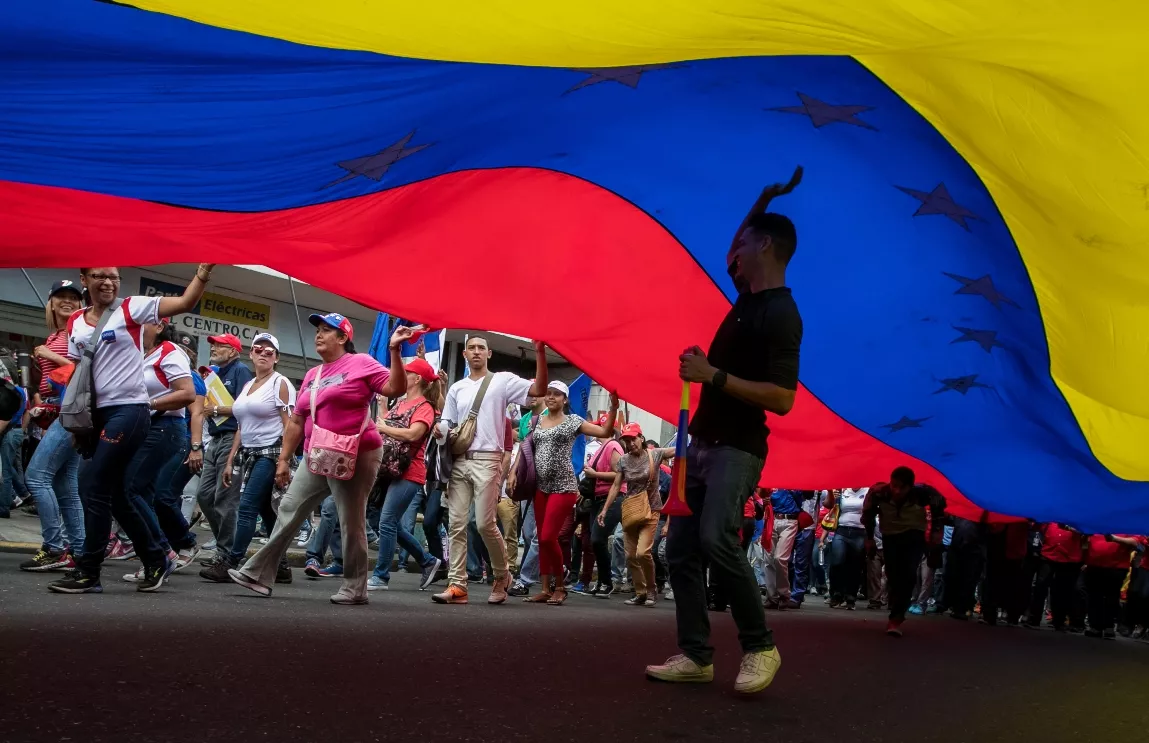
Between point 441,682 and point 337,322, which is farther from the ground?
point 337,322

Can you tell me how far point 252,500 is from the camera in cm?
821

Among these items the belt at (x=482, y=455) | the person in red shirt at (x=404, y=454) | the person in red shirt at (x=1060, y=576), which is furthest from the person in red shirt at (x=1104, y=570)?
the person in red shirt at (x=404, y=454)

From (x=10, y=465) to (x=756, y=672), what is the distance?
1080 centimetres

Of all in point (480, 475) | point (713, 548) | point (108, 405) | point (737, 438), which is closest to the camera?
point (713, 548)

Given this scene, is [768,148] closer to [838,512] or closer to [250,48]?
[250,48]

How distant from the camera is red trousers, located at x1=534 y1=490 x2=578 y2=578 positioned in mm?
9617

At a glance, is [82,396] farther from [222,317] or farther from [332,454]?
[222,317]

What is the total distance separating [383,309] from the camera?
6.25 meters

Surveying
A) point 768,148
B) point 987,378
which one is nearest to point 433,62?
point 768,148

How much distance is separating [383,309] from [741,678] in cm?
298

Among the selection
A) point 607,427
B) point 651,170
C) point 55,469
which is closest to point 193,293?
point 651,170

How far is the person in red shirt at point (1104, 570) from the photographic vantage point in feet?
44.3

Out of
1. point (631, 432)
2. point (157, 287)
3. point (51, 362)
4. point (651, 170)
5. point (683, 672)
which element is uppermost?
point (157, 287)

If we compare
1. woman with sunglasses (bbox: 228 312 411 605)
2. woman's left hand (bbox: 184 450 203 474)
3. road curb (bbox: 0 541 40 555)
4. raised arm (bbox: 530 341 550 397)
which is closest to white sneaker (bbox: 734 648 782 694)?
raised arm (bbox: 530 341 550 397)
